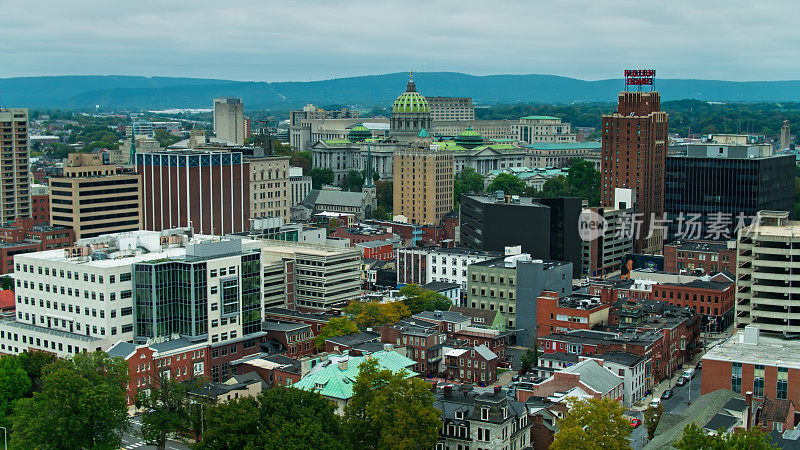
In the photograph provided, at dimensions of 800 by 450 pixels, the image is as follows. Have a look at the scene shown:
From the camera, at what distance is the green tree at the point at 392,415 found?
83.9 m

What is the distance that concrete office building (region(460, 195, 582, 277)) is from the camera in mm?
166500

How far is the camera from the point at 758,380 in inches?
A: 3858

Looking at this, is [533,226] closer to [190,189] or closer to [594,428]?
[190,189]

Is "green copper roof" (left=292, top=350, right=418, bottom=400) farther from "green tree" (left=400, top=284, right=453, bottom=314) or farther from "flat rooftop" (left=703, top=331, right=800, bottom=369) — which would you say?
"green tree" (left=400, top=284, right=453, bottom=314)

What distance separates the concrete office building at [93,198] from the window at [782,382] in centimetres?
11656

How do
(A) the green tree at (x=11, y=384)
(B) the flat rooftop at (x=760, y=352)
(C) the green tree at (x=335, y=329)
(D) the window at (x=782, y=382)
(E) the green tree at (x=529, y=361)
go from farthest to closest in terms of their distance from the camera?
(C) the green tree at (x=335, y=329), (E) the green tree at (x=529, y=361), (A) the green tree at (x=11, y=384), (B) the flat rooftop at (x=760, y=352), (D) the window at (x=782, y=382)

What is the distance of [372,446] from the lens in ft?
283

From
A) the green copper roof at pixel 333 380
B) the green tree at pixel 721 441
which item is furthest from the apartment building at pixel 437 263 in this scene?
the green tree at pixel 721 441

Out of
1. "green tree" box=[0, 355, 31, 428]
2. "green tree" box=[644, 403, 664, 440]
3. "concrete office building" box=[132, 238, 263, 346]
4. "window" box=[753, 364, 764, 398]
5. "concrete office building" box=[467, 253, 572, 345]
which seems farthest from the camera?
"concrete office building" box=[467, 253, 572, 345]

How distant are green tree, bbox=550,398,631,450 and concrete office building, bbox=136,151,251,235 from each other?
113 m

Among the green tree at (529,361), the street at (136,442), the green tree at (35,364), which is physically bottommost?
the street at (136,442)

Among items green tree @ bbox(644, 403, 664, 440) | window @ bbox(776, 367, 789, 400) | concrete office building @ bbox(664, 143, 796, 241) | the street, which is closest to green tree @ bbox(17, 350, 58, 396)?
the street

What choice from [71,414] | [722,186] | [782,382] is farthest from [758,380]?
[722,186]

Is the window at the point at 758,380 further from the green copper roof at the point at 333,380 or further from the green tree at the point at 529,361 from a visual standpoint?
the green copper roof at the point at 333,380
